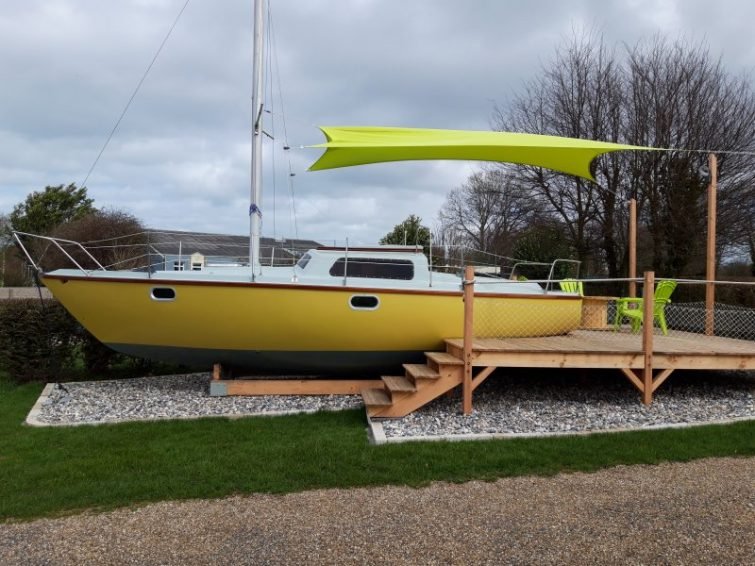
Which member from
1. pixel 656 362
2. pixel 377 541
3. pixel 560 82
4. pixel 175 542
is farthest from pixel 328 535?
pixel 560 82

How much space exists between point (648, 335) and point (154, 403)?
684cm

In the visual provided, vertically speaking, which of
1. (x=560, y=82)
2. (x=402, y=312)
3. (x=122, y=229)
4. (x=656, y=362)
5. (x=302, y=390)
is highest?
(x=560, y=82)

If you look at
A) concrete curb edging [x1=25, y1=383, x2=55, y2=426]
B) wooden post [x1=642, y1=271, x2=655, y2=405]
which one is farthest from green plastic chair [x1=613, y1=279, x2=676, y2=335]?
concrete curb edging [x1=25, y1=383, x2=55, y2=426]

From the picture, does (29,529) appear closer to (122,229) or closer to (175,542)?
(175,542)

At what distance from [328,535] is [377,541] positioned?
1.14ft

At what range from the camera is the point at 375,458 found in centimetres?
550

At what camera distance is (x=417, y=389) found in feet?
23.0

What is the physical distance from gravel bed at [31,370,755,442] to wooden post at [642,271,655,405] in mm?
211

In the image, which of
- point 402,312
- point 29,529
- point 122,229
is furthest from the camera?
point 122,229

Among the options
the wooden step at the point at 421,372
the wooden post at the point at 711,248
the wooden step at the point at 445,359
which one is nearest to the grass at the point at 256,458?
the wooden step at the point at 421,372

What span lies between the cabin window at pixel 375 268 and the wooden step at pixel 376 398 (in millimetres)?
1791

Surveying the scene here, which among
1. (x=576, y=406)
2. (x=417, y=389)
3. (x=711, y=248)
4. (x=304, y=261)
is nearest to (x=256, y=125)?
(x=304, y=261)

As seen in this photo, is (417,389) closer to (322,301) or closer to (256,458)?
(322,301)

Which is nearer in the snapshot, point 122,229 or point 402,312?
point 402,312
